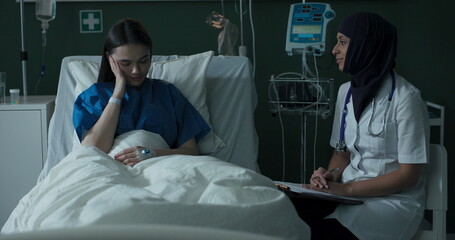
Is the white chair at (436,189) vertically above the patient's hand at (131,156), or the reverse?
the patient's hand at (131,156)

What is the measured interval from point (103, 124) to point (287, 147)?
4.66 feet

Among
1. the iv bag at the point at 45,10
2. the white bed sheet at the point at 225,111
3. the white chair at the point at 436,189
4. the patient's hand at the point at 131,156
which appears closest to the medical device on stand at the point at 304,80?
the white bed sheet at the point at 225,111

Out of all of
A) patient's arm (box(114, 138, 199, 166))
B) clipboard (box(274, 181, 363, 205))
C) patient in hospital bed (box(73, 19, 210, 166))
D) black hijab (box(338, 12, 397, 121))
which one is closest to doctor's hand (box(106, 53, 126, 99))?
patient in hospital bed (box(73, 19, 210, 166))

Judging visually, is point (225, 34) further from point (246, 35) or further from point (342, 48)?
Result: point (342, 48)

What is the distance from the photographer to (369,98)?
2.18 metres

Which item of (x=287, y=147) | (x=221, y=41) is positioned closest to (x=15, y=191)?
(x=221, y=41)

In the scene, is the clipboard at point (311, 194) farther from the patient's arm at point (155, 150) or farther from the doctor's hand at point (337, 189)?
the patient's arm at point (155, 150)

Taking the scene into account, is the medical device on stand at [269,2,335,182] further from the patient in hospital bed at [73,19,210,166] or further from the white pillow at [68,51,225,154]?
the patient in hospital bed at [73,19,210,166]

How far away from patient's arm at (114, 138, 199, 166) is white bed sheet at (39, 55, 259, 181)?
0.15 metres

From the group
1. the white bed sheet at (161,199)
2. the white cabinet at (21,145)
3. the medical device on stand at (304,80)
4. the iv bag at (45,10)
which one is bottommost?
the white cabinet at (21,145)

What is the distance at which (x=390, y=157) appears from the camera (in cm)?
213

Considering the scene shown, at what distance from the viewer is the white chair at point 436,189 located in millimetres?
2070

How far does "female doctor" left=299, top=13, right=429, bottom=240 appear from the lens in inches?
79.3

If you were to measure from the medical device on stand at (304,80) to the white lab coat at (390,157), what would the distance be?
442 millimetres
